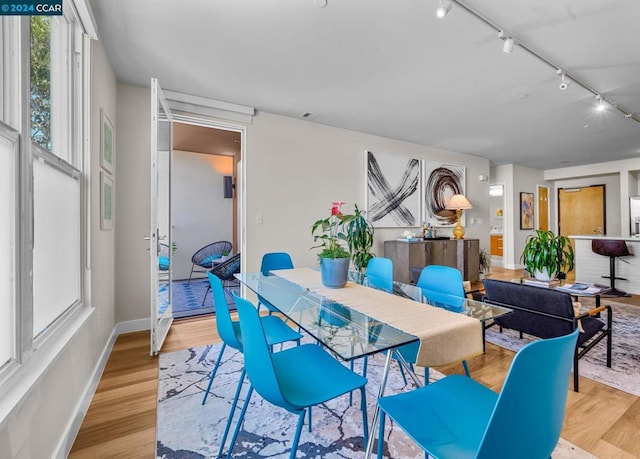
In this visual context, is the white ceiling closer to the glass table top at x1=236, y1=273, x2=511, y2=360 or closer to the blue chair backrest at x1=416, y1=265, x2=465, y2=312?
the blue chair backrest at x1=416, y1=265, x2=465, y2=312

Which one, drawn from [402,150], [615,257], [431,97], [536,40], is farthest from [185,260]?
[615,257]

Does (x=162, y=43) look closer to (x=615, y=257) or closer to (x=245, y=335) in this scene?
(x=245, y=335)

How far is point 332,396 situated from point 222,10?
2296mm

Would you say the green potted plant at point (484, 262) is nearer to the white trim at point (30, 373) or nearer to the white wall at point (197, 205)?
the white wall at point (197, 205)

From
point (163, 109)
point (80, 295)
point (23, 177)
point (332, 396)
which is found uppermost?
point (163, 109)

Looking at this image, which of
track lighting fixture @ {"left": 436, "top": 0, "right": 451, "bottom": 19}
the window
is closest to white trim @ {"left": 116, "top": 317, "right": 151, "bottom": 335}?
the window

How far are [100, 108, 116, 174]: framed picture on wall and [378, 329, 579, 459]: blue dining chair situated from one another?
2.57 meters

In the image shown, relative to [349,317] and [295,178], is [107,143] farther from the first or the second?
[349,317]

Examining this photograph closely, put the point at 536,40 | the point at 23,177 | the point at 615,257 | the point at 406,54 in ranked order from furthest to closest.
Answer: the point at 615,257 → the point at 406,54 → the point at 536,40 → the point at 23,177

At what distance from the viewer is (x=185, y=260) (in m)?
5.53

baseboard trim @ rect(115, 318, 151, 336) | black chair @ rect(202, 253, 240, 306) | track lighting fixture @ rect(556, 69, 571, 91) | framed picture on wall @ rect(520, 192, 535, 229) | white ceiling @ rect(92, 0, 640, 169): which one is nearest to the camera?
white ceiling @ rect(92, 0, 640, 169)

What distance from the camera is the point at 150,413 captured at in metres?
1.71

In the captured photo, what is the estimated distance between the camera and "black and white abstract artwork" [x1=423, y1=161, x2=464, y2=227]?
5219 mm
